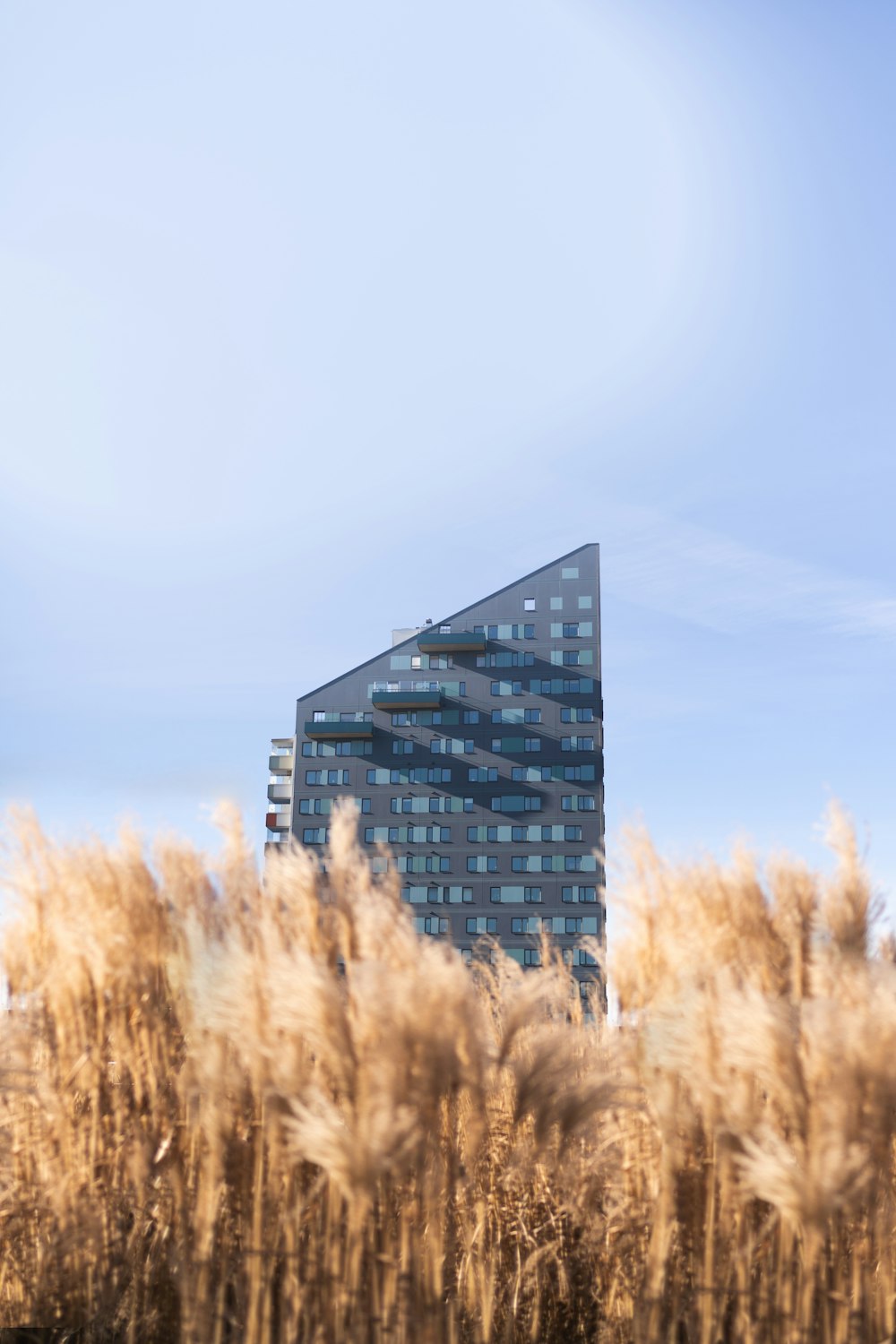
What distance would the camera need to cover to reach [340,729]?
192 feet

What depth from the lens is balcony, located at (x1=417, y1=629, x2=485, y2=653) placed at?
5972cm

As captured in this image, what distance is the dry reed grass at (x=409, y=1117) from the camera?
7.93ft

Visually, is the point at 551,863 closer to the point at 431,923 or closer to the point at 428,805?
the point at 431,923

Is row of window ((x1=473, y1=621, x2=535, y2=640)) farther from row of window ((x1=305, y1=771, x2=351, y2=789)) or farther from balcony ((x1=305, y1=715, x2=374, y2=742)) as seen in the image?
row of window ((x1=305, y1=771, x2=351, y2=789))

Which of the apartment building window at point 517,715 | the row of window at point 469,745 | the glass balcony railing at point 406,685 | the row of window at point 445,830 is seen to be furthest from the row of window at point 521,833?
the glass balcony railing at point 406,685

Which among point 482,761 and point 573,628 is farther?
point 573,628

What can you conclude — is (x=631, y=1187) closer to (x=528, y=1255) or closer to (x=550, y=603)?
(x=528, y=1255)

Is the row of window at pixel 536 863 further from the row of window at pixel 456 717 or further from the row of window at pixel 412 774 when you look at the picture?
the row of window at pixel 456 717

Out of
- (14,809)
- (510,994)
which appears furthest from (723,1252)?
(14,809)

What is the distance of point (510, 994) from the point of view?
3.67m

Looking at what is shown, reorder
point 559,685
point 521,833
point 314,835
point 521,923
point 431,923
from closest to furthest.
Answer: point 431,923 < point 521,923 < point 521,833 < point 314,835 < point 559,685

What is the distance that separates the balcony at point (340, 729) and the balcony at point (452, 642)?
221 inches

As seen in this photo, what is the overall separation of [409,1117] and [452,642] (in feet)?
189

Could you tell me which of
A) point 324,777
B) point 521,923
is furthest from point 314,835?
point 521,923
